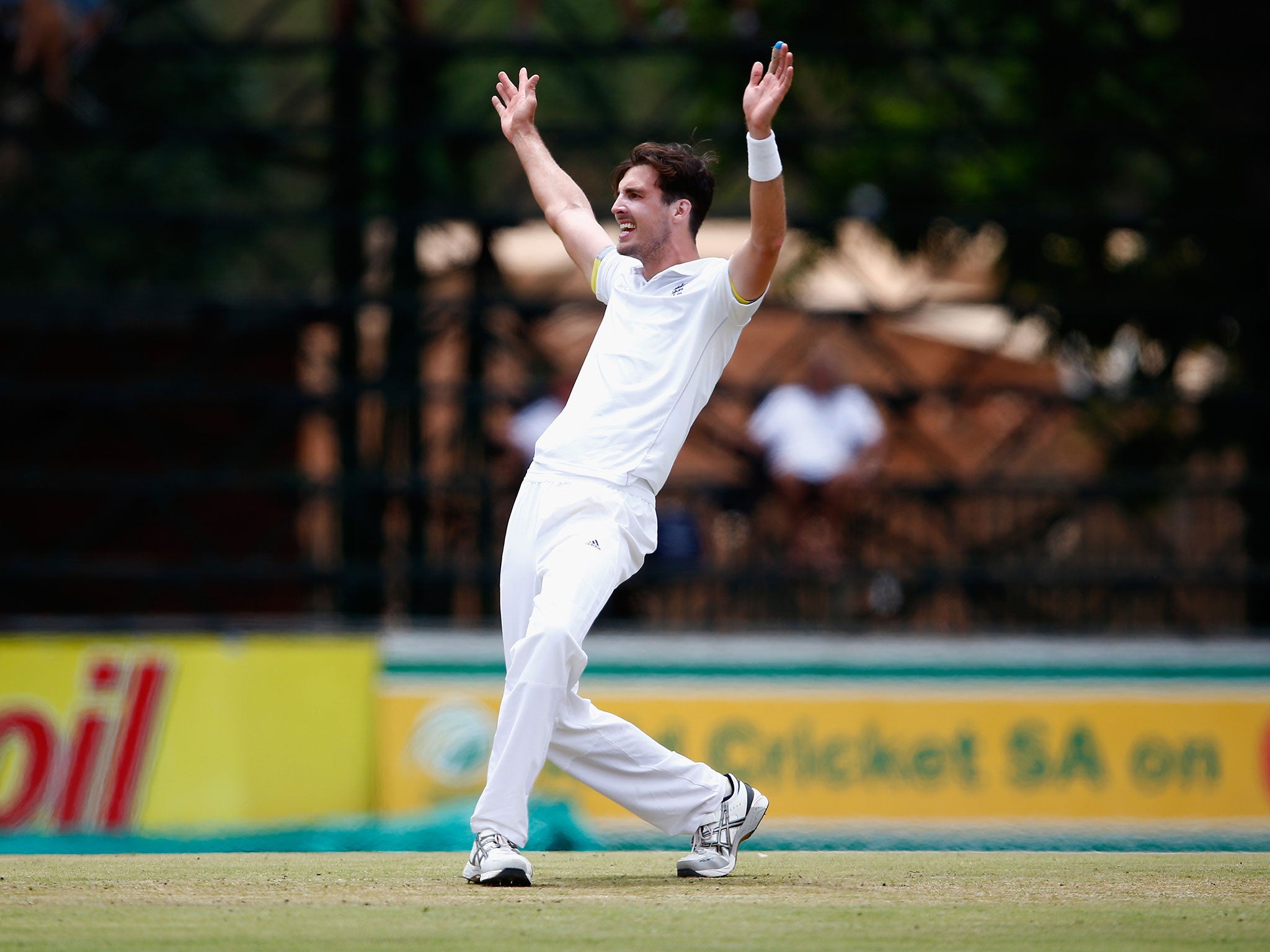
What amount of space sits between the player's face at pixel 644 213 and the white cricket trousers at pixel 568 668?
2.40ft

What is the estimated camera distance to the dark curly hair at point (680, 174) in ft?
16.7

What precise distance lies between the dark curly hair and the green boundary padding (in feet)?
10.7

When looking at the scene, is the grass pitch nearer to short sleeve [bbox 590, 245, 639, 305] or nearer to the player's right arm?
short sleeve [bbox 590, 245, 639, 305]

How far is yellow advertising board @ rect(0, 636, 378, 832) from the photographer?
29.9 ft

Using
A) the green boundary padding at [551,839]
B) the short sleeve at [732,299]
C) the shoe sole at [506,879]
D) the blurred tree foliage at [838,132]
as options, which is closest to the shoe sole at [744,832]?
the shoe sole at [506,879]

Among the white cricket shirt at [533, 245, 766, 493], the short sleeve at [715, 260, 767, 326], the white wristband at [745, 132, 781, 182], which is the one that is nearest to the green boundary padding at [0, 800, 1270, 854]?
the white cricket shirt at [533, 245, 766, 493]

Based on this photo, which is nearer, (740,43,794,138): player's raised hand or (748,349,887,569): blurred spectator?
(740,43,794,138): player's raised hand

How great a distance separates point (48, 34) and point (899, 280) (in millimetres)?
7577

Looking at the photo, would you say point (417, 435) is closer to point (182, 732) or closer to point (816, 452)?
point (816, 452)

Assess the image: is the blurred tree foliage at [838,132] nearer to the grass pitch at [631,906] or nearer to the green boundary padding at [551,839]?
the green boundary padding at [551,839]

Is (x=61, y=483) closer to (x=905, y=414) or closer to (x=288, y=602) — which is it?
(x=288, y=602)

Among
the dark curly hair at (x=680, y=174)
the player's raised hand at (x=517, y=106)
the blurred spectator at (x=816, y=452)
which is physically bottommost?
the dark curly hair at (x=680, y=174)

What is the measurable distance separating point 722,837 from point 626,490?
104 cm

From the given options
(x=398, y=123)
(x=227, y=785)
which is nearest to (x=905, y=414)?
(x=398, y=123)
